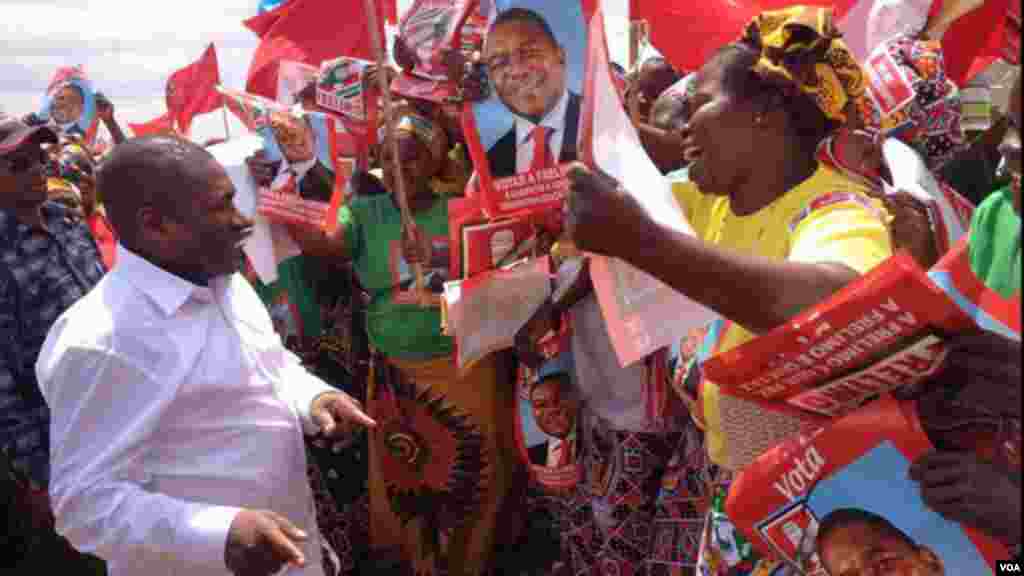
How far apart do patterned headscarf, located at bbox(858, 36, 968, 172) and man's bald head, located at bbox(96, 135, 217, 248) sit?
190 cm

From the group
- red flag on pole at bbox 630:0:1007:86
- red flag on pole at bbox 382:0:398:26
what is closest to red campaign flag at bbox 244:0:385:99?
red flag on pole at bbox 382:0:398:26

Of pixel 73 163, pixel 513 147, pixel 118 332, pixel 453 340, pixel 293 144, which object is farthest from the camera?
pixel 73 163

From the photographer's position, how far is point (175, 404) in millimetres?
2084

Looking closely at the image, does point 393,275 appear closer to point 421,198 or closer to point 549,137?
point 421,198

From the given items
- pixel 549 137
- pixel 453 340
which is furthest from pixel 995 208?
pixel 453 340

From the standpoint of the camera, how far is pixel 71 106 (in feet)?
23.6

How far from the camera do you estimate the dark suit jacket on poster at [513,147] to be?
124 inches

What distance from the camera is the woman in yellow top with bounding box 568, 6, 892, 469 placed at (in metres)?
1.51

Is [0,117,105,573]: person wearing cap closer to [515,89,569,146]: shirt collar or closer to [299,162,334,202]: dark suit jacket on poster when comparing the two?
[299,162,334,202]: dark suit jacket on poster

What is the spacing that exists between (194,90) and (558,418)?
4305mm

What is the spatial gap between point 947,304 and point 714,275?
0.33 m

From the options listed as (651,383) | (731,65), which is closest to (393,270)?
(651,383)

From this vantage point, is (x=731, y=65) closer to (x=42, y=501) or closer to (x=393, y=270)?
Result: (x=393, y=270)

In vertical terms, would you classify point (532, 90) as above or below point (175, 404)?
above
